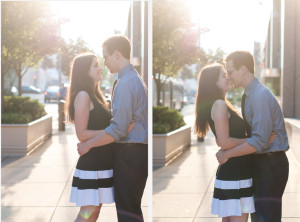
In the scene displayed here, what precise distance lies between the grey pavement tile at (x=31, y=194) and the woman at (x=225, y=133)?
9.05 feet

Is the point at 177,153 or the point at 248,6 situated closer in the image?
the point at 248,6

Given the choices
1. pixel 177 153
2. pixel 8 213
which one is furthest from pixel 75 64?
pixel 177 153

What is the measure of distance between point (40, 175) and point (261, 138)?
3867 millimetres

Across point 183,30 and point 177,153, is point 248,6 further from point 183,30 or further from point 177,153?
point 177,153

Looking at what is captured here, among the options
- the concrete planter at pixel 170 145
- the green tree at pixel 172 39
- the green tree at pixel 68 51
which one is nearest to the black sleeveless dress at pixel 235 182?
the green tree at pixel 172 39

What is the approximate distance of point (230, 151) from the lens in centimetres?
311

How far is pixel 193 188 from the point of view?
18.4ft

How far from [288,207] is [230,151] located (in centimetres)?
182

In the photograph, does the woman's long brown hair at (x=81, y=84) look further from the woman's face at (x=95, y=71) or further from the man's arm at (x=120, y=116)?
the man's arm at (x=120, y=116)

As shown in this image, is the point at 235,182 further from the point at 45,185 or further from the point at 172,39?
the point at 45,185

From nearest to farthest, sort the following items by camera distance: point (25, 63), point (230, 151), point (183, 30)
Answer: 1. point (230, 151)
2. point (183, 30)
3. point (25, 63)

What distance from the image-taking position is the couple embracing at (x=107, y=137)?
10.7 ft

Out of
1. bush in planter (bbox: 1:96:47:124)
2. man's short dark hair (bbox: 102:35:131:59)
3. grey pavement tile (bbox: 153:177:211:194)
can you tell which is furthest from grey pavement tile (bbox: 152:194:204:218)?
bush in planter (bbox: 1:96:47:124)

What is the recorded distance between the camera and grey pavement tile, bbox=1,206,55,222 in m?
4.93
